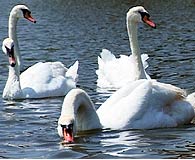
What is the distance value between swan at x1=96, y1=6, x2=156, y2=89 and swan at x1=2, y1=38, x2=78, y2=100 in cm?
79

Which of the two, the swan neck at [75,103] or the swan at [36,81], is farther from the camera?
the swan at [36,81]

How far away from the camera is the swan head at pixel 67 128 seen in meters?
8.25

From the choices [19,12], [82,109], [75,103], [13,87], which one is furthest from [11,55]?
[75,103]

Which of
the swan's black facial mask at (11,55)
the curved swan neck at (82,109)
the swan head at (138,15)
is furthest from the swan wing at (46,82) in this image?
the curved swan neck at (82,109)

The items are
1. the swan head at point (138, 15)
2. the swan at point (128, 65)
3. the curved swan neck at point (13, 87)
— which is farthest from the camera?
the swan head at point (138, 15)

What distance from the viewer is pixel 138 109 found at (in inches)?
368

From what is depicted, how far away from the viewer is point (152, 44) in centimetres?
2056

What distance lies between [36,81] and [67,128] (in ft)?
16.7

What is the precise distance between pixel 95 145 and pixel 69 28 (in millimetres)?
17783

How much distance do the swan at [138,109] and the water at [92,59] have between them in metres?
0.13

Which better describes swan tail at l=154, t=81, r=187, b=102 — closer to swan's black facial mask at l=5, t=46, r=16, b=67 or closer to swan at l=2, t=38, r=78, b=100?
swan at l=2, t=38, r=78, b=100

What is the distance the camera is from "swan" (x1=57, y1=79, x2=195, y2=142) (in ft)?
30.5

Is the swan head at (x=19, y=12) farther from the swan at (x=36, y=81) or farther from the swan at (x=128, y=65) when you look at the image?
the swan at (x=36, y=81)

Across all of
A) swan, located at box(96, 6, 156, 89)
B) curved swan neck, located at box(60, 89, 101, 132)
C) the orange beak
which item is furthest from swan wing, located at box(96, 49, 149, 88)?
the orange beak
